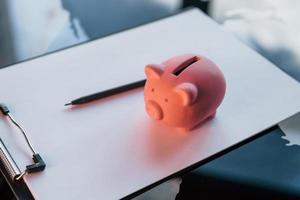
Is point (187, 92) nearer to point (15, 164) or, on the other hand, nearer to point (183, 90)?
point (183, 90)

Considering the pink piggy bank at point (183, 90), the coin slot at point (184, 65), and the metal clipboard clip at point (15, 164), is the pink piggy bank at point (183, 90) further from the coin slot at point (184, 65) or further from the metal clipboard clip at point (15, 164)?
the metal clipboard clip at point (15, 164)

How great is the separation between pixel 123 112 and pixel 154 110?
7cm

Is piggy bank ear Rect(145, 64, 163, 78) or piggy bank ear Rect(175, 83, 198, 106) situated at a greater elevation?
piggy bank ear Rect(145, 64, 163, 78)

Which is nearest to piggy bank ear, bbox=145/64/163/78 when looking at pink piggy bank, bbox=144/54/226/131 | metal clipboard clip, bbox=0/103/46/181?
pink piggy bank, bbox=144/54/226/131

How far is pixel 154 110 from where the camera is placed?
2.07 ft

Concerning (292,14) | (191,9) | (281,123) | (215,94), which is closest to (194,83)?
(215,94)

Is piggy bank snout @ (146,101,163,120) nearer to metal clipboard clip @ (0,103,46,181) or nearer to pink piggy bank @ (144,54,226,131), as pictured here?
pink piggy bank @ (144,54,226,131)

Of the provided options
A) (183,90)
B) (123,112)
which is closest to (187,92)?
(183,90)

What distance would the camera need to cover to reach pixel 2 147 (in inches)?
24.6

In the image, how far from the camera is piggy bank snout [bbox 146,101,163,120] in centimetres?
63

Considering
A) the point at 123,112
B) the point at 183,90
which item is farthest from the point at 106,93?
the point at 183,90

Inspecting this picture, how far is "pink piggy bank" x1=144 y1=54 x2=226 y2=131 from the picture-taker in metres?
0.61

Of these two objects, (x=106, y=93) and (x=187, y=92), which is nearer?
(x=187, y=92)

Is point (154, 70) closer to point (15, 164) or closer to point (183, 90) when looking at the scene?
point (183, 90)
